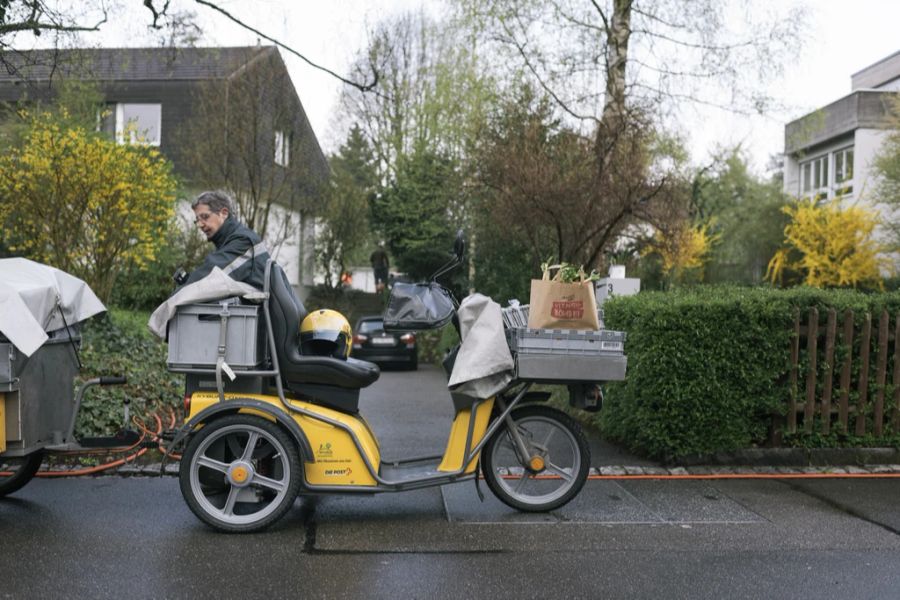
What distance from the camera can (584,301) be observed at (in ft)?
18.9

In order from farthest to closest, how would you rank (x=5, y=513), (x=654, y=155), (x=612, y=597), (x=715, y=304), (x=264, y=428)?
(x=654, y=155), (x=715, y=304), (x=5, y=513), (x=264, y=428), (x=612, y=597)

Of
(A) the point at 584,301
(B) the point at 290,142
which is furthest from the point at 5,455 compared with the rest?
(B) the point at 290,142

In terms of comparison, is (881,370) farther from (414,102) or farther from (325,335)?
(414,102)

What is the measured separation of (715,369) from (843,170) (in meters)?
37.6

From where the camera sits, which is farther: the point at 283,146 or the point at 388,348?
the point at 283,146

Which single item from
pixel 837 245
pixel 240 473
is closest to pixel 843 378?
pixel 240 473

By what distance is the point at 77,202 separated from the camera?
46.5 ft

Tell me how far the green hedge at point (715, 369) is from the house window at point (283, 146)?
16978 mm

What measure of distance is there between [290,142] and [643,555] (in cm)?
2036

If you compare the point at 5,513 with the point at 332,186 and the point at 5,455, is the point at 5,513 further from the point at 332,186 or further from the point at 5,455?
the point at 332,186

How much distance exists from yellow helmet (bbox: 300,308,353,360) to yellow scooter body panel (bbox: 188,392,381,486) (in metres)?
0.47

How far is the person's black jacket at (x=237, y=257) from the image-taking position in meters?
5.75

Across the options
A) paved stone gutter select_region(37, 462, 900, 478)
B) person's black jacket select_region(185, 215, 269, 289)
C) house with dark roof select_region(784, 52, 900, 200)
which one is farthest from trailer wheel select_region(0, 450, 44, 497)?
house with dark roof select_region(784, 52, 900, 200)

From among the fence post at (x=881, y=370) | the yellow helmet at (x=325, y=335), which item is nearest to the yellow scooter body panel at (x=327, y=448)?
the yellow helmet at (x=325, y=335)
